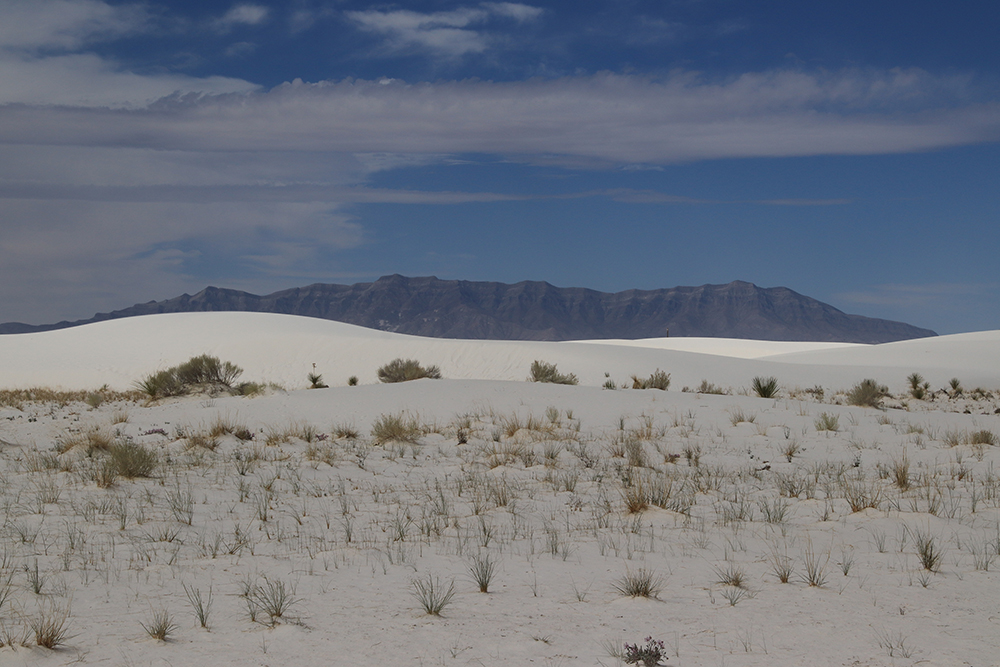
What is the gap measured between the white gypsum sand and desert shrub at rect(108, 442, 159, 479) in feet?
0.23

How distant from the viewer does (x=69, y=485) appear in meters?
7.87

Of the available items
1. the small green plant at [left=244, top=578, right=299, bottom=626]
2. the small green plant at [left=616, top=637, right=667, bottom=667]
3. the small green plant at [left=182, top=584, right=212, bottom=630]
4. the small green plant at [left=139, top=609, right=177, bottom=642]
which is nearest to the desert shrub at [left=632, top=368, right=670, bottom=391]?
the small green plant at [left=244, top=578, right=299, bottom=626]

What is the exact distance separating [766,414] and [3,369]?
40.3 meters

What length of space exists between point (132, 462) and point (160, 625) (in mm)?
5214

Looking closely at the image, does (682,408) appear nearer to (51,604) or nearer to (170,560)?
(170,560)

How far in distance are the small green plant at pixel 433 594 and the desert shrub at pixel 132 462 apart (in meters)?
5.10

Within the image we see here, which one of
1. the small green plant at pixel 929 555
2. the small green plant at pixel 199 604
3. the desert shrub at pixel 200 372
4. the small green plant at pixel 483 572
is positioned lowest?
the small green plant at pixel 199 604

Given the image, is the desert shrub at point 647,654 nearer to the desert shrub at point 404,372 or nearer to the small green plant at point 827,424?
the small green plant at point 827,424

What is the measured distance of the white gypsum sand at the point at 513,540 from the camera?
3.86 meters

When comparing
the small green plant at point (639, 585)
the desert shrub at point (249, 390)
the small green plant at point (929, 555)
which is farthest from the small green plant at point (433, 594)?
the desert shrub at point (249, 390)

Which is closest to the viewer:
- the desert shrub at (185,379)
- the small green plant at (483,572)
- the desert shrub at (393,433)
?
the small green plant at (483,572)

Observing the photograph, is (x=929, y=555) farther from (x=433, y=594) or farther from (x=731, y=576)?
(x=433, y=594)

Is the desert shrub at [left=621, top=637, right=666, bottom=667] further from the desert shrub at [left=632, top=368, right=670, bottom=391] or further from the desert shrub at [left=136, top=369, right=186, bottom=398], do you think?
the desert shrub at [left=136, top=369, right=186, bottom=398]

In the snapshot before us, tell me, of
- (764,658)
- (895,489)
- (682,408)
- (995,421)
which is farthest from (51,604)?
(995,421)
